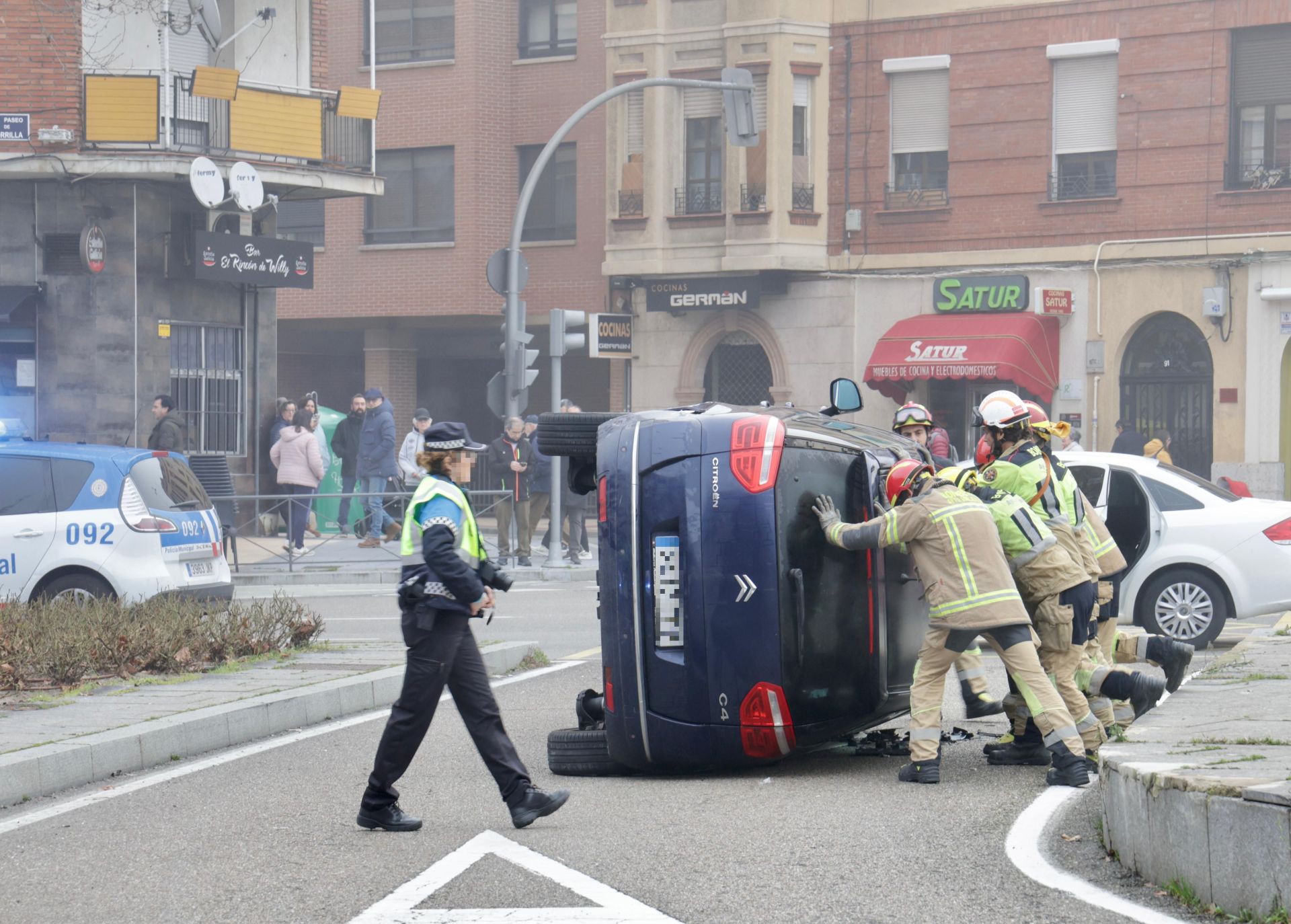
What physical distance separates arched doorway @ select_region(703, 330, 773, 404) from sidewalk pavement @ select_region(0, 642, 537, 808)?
2033 cm

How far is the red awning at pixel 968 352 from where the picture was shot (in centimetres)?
2816

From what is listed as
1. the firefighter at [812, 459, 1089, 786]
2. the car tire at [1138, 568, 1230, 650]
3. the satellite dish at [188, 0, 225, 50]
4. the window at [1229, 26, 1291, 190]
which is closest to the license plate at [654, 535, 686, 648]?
the firefighter at [812, 459, 1089, 786]

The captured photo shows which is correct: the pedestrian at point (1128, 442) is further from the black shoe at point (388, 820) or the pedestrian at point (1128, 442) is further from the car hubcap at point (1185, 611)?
the black shoe at point (388, 820)

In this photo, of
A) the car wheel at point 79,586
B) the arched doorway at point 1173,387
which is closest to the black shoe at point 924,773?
the car wheel at point 79,586

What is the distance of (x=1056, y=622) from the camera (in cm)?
842

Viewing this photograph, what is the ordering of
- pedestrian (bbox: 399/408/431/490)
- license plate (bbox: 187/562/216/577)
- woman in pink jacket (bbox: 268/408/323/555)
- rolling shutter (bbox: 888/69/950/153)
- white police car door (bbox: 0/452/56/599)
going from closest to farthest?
white police car door (bbox: 0/452/56/599) < license plate (bbox: 187/562/216/577) < pedestrian (bbox: 399/408/431/490) < woman in pink jacket (bbox: 268/408/323/555) < rolling shutter (bbox: 888/69/950/153)

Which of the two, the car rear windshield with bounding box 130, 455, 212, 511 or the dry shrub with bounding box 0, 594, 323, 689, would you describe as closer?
the dry shrub with bounding box 0, 594, 323, 689

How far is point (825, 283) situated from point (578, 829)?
80.3ft

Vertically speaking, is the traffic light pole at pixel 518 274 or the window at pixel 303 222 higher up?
the window at pixel 303 222

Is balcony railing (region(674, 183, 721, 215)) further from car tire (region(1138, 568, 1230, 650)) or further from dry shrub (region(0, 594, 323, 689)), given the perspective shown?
dry shrub (region(0, 594, 323, 689))

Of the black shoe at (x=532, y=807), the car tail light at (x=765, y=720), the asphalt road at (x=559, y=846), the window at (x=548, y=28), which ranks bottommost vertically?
the asphalt road at (x=559, y=846)

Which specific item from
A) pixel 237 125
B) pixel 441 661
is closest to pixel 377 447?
pixel 237 125

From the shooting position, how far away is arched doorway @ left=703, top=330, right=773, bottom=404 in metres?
32.1

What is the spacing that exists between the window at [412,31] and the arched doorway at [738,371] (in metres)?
7.67
